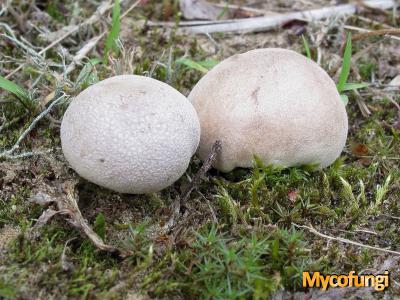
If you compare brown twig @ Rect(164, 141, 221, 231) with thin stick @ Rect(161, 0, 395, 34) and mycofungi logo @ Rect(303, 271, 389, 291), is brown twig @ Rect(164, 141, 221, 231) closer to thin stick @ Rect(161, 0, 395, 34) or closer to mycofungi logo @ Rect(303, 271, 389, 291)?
mycofungi logo @ Rect(303, 271, 389, 291)

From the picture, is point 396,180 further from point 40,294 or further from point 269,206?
point 40,294

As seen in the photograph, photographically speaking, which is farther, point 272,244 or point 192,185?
point 192,185

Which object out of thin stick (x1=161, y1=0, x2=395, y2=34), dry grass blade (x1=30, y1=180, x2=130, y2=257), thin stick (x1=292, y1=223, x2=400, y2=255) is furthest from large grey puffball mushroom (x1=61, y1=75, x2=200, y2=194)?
thin stick (x1=161, y1=0, x2=395, y2=34)

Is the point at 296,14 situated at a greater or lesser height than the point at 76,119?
lesser

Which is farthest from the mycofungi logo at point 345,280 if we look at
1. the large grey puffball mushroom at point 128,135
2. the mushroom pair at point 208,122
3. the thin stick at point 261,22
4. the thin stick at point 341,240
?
the thin stick at point 261,22

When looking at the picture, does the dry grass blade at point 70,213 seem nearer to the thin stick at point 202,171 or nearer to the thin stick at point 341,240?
the thin stick at point 202,171

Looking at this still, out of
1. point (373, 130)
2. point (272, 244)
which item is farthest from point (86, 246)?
point (373, 130)
